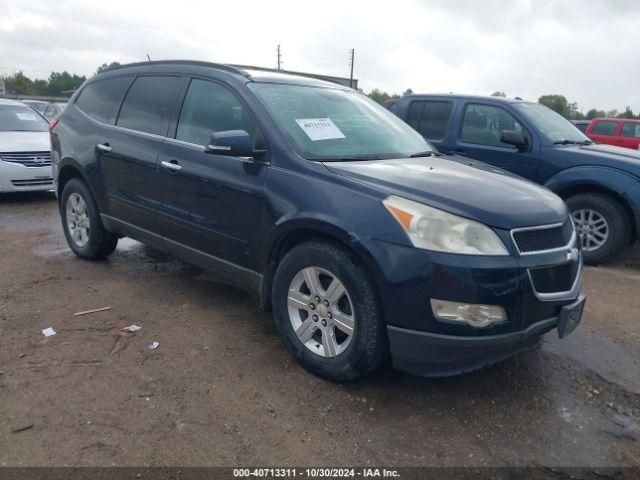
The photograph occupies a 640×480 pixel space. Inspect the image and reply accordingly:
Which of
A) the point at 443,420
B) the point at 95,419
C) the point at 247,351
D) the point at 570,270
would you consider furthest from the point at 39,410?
the point at 570,270

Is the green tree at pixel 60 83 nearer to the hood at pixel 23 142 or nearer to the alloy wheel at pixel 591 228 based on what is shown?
the hood at pixel 23 142

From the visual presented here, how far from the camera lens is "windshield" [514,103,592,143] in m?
6.39

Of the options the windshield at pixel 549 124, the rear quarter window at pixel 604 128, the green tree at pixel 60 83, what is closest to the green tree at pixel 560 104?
the rear quarter window at pixel 604 128

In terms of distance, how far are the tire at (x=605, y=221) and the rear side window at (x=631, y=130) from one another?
9245mm

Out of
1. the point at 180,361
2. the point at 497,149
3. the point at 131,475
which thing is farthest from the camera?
the point at 497,149

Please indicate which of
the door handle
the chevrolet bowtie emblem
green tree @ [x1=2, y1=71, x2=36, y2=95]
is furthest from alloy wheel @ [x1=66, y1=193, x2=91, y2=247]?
green tree @ [x1=2, y1=71, x2=36, y2=95]

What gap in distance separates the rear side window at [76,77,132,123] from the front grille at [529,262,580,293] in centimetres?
376

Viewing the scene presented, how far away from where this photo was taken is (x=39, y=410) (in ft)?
9.12

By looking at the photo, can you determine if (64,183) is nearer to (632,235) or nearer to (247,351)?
(247,351)

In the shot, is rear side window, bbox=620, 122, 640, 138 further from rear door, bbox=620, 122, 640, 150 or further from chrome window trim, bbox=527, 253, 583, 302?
chrome window trim, bbox=527, 253, 583, 302

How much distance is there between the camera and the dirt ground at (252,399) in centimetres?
255

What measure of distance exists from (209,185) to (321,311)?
4.10 feet

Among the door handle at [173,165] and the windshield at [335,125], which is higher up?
the windshield at [335,125]

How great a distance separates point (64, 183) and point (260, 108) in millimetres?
2868
